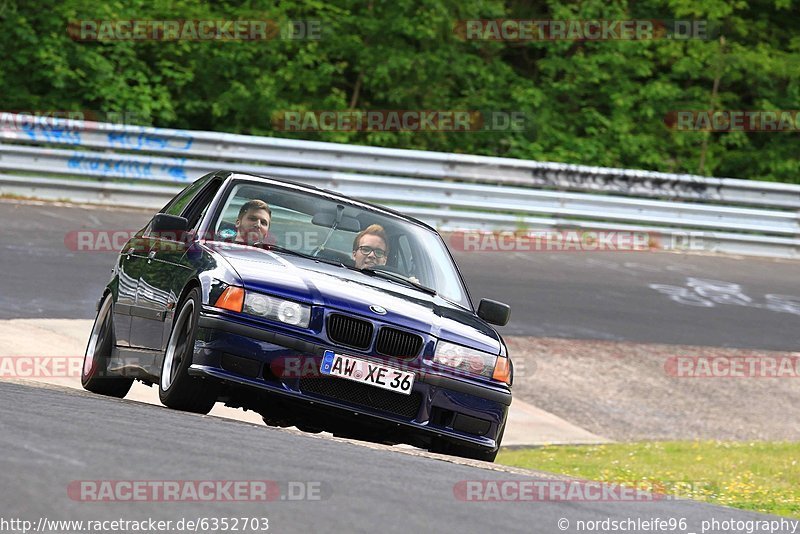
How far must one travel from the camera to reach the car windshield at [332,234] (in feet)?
28.1

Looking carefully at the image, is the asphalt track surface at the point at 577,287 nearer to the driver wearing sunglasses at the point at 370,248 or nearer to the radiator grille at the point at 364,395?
the driver wearing sunglasses at the point at 370,248

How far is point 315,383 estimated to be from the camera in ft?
24.6

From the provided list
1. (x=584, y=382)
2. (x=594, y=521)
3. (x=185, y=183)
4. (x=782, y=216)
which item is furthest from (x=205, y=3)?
(x=594, y=521)

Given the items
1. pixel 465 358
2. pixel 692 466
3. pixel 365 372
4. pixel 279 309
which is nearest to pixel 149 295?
pixel 279 309

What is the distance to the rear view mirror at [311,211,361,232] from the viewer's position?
344 inches

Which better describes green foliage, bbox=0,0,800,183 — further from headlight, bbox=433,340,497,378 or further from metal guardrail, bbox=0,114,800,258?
headlight, bbox=433,340,497,378

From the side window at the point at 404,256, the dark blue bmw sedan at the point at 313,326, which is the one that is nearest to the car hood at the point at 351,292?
the dark blue bmw sedan at the point at 313,326

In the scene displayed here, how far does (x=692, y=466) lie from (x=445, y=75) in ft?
51.0

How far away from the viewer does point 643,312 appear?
16844 millimetres

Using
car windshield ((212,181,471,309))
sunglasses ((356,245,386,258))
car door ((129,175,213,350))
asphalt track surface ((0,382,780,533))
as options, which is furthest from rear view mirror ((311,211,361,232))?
asphalt track surface ((0,382,780,533))

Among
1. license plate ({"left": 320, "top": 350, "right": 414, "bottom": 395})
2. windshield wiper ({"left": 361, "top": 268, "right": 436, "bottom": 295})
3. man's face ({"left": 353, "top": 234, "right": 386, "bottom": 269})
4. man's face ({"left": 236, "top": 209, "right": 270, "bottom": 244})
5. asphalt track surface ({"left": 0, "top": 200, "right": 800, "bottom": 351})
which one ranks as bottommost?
asphalt track surface ({"left": 0, "top": 200, "right": 800, "bottom": 351})

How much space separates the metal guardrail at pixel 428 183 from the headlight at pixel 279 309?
42.7ft

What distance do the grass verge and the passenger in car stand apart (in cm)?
275

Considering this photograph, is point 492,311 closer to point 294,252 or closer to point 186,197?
point 294,252
